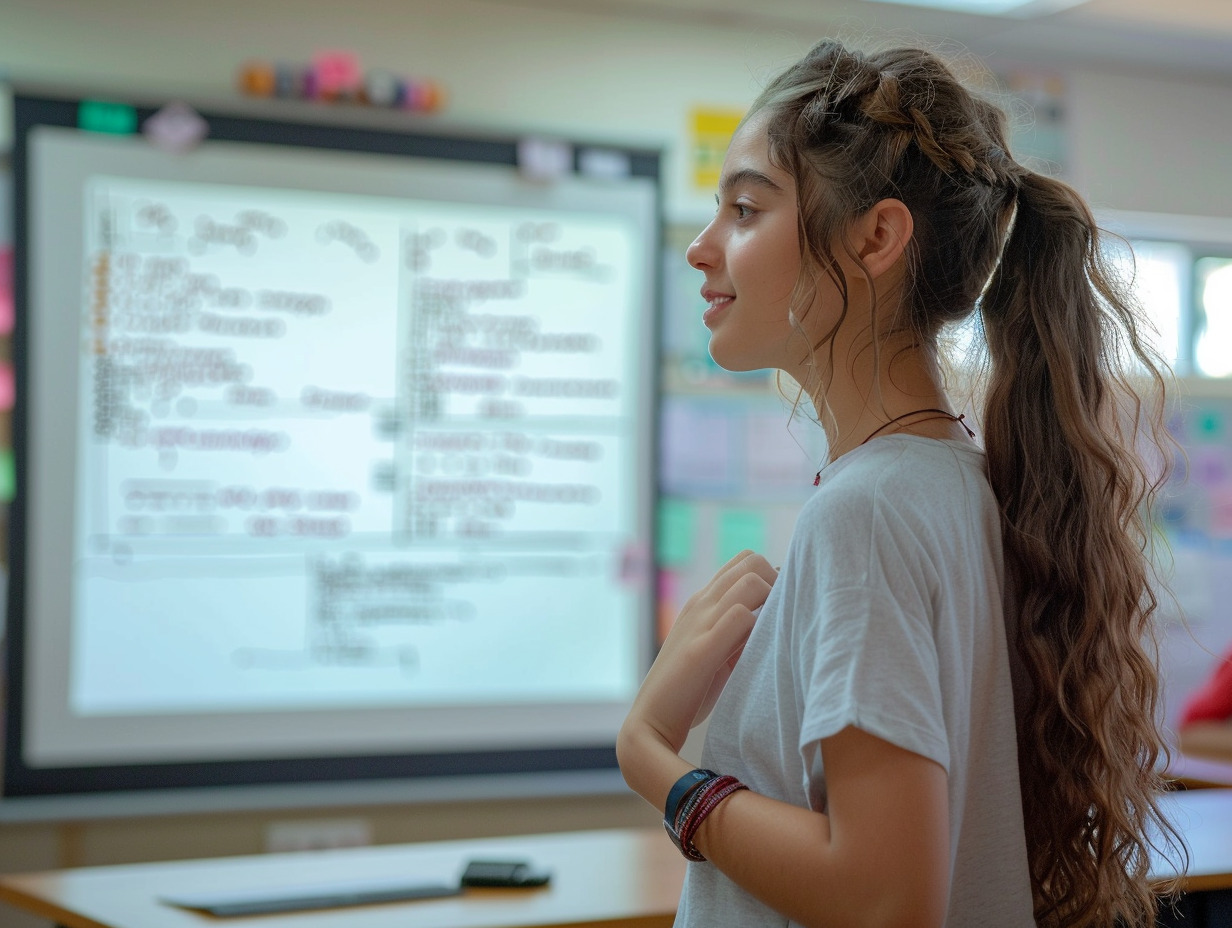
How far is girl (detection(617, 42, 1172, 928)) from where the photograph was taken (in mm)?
908

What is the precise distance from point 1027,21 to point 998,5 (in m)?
0.20

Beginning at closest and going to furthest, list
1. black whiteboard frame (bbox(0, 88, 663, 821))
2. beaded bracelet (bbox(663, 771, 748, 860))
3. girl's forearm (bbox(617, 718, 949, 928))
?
girl's forearm (bbox(617, 718, 949, 928)), beaded bracelet (bbox(663, 771, 748, 860)), black whiteboard frame (bbox(0, 88, 663, 821))

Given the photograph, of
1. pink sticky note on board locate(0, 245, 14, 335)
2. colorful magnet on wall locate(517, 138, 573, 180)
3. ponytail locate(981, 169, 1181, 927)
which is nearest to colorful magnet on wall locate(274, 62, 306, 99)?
colorful magnet on wall locate(517, 138, 573, 180)

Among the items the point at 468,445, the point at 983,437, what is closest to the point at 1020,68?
the point at 468,445

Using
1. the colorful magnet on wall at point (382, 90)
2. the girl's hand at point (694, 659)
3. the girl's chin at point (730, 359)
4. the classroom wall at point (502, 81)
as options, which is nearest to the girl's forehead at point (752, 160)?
the girl's chin at point (730, 359)

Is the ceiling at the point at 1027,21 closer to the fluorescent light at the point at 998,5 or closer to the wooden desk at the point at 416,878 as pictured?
the fluorescent light at the point at 998,5

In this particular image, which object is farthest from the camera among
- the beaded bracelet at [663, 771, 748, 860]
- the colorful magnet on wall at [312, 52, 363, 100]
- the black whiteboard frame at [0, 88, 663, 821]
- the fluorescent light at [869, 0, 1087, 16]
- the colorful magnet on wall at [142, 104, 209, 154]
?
the fluorescent light at [869, 0, 1087, 16]

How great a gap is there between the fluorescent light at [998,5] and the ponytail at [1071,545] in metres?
2.36

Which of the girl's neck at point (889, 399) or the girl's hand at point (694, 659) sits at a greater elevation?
the girl's neck at point (889, 399)

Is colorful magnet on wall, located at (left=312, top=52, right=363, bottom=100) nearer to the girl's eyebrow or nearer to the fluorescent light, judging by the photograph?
the fluorescent light

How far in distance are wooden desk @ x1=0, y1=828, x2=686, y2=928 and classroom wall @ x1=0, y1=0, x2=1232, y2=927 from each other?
3.58 ft

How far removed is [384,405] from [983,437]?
2.24m

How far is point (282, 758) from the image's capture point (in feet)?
9.93

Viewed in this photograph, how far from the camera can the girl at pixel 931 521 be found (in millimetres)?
908
